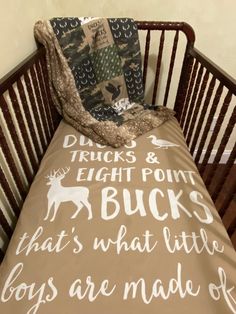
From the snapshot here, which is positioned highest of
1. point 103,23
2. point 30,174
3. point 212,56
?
point 103,23

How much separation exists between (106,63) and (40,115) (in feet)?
1.21

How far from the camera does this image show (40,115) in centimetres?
107

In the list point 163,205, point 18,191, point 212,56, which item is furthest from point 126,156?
point 212,56

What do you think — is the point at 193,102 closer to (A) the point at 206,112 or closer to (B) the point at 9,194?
(A) the point at 206,112

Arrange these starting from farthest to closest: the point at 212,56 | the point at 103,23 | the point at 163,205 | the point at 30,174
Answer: the point at 212,56 < the point at 103,23 < the point at 30,174 < the point at 163,205

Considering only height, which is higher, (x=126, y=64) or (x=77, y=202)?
(x=126, y=64)

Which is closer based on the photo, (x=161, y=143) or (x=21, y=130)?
(x=21, y=130)

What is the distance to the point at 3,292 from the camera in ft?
2.07

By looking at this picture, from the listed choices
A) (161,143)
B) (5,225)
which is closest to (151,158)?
(161,143)

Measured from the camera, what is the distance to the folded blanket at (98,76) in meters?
1.07

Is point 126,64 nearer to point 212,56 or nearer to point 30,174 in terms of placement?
point 212,56

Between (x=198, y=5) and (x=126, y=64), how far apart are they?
0.46m

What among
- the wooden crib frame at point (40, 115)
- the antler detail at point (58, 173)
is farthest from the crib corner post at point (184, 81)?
the antler detail at point (58, 173)

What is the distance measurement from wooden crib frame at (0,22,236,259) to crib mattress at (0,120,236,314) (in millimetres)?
73
